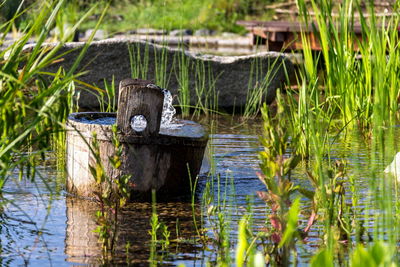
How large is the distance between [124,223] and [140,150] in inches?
21.0

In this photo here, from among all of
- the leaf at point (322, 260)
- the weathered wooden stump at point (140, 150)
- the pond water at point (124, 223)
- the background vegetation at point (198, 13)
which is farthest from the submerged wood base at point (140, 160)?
the background vegetation at point (198, 13)

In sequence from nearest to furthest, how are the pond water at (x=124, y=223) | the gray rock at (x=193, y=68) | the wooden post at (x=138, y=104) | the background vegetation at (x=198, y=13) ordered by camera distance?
the pond water at (x=124, y=223) < the wooden post at (x=138, y=104) < the gray rock at (x=193, y=68) < the background vegetation at (x=198, y=13)

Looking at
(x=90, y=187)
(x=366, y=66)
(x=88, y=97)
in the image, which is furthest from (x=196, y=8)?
(x=90, y=187)

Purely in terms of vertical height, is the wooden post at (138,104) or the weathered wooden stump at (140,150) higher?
the wooden post at (138,104)

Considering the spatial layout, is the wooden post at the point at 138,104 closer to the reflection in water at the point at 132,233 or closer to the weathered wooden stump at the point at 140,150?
the weathered wooden stump at the point at 140,150

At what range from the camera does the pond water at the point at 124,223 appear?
3.25 metres

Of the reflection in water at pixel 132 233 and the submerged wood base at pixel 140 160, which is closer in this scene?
the reflection in water at pixel 132 233

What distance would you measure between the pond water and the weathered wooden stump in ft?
0.39

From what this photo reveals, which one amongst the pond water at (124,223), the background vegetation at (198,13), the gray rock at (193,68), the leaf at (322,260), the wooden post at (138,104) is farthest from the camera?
the background vegetation at (198,13)

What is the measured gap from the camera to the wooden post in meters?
A: 4.13

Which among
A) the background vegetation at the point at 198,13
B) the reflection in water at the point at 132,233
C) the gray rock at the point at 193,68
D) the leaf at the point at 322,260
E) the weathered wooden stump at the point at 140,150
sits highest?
the background vegetation at the point at 198,13

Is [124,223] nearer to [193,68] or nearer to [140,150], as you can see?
[140,150]

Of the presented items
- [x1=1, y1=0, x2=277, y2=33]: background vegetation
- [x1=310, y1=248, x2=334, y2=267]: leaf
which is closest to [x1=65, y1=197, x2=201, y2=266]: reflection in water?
[x1=310, y1=248, x2=334, y2=267]: leaf

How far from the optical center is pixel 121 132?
164 inches
